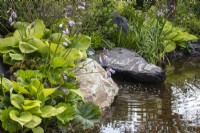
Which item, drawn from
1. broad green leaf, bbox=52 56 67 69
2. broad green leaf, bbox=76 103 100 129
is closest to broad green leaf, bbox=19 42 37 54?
broad green leaf, bbox=52 56 67 69

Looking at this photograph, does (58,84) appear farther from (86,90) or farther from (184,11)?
(184,11)

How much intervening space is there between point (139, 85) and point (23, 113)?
3.66 meters

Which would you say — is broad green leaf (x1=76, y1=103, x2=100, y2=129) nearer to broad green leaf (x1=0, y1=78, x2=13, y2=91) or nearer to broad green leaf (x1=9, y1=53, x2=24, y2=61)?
broad green leaf (x1=0, y1=78, x2=13, y2=91)

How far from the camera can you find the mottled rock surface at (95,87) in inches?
243

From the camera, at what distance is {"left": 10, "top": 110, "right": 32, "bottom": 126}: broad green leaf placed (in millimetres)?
4367

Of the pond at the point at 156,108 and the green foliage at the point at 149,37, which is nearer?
the pond at the point at 156,108

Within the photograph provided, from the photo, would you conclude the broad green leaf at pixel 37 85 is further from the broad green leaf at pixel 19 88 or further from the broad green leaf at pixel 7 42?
the broad green leaf at pixel 7 42

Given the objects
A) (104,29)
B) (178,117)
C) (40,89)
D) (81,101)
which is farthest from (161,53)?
(40,89)

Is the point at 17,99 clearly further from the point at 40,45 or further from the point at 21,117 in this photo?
the point at 40,45

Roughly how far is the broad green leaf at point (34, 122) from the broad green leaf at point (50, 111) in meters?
0.07

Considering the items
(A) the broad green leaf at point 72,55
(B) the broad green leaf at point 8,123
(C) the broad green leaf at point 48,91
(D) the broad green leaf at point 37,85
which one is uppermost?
(A) the broad green leaf at point 72,55

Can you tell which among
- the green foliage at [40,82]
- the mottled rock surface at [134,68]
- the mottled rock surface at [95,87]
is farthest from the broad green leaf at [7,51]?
the mottled rock surface at [134,68]

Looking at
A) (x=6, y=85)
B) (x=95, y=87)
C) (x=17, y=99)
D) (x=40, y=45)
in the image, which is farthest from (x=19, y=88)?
(x=95, y=87)

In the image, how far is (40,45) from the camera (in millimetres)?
5848
